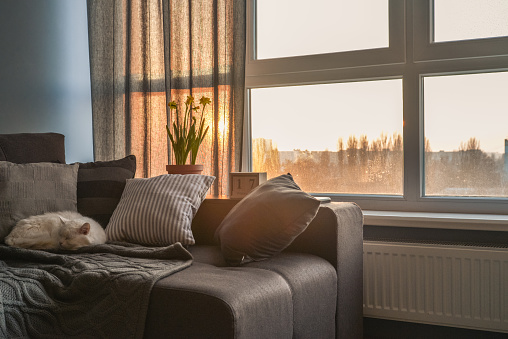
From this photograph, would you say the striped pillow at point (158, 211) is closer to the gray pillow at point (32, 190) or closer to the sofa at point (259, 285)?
the sofa at point (259, 285)

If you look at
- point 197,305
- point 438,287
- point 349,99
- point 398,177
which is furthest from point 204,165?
point 197,305

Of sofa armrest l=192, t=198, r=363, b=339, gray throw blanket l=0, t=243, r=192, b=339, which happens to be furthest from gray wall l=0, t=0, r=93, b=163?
sofa armrest l=192, t=198, r=363, b=339

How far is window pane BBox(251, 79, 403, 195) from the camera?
275 cm

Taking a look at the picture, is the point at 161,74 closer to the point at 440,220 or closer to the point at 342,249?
the point at 342,249

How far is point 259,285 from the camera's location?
5.09 feet

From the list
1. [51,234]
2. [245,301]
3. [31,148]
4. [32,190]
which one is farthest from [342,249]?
[31,148]

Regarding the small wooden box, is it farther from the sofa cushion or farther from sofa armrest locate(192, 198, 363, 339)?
the sofa cushion

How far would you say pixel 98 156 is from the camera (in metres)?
3.36

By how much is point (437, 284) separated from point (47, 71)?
2523 mm

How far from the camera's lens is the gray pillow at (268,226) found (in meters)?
1.80

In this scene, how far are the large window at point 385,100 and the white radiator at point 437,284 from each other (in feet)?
1.08

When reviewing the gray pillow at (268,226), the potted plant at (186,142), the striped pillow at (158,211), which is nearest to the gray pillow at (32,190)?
the striped pillow at (158,211)

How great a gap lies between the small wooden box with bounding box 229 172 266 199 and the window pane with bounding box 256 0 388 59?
863mm

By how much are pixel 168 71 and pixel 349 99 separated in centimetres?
108
